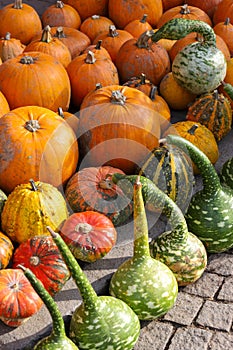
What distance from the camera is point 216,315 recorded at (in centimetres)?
344

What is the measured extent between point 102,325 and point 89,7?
154 inches

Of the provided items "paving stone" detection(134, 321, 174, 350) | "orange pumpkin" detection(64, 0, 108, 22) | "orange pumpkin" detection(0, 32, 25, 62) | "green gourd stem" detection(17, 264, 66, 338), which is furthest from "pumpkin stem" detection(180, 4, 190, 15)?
"green gourd stem" detection(17, 264, 66, 338)

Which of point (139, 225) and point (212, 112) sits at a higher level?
point (139, 225)

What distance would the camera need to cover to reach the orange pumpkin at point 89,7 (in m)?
6.01

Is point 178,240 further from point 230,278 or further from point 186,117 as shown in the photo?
point 186,117

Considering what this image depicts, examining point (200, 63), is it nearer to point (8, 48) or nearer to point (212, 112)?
point (212, 112)

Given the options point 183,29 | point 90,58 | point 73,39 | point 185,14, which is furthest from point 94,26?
A: point 183,29

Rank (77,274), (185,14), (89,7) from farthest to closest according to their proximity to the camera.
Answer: (89,7) < (185,14) < (77,274)

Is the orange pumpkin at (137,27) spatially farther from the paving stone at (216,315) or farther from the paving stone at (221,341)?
the paving stone at (221,341)

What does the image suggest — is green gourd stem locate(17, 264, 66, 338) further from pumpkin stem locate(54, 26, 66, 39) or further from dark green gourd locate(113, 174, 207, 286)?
pumpkin stem locate(54, 26, 66, 39)

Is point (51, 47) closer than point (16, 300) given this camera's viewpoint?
No

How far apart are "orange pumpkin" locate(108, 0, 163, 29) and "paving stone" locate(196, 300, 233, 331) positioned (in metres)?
3.28

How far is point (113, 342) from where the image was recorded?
301cm

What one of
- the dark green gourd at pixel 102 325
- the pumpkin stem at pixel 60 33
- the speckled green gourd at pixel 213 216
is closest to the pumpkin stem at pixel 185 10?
the pumpkin stem at pixel 60 33
